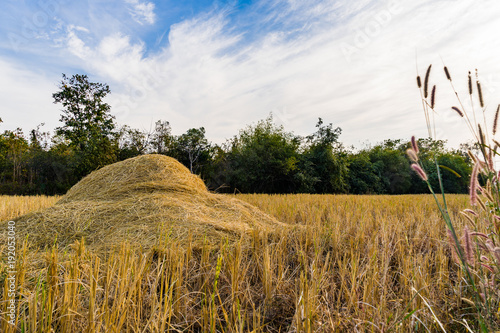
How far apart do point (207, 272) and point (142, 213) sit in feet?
6.26

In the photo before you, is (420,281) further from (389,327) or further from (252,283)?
(252,283)

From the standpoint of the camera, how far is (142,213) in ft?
12.4

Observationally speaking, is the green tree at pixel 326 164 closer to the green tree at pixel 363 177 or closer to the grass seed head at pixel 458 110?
the green tree at pixel 363 177

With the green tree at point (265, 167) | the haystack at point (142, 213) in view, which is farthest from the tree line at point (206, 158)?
the haystack at point (142, 213)

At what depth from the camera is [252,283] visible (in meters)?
2.32

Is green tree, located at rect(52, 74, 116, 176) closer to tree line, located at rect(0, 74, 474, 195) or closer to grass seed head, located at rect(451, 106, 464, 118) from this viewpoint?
tree line, located at rect(0, 74, 474, 195)

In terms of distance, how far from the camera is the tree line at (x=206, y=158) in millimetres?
18719

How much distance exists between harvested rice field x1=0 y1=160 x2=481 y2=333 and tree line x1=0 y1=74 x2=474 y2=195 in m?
14.0

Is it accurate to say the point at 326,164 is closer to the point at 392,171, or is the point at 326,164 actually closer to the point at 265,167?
the point at 265,167

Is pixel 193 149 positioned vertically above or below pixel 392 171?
above

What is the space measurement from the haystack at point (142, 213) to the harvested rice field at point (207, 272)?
21mm

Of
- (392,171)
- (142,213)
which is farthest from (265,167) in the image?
(142,213)

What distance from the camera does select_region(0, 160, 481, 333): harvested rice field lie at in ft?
5.15

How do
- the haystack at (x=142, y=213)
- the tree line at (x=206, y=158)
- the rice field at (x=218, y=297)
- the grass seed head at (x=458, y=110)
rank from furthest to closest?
the tree line at (x=206, y=158) → the haystack at (x=142, y=213) → the rice field at (x=218, y=297) → the grass seed head at (x=458, y=110)
